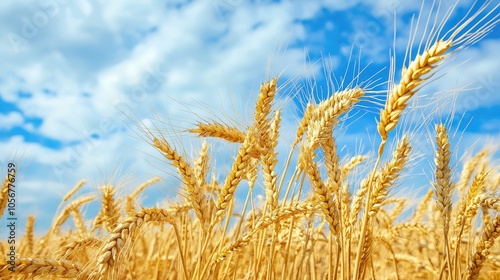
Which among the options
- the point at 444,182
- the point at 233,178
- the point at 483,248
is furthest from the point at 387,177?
the point at 483,248

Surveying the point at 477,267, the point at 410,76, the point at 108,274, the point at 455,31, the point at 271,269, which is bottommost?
the point at 108,274

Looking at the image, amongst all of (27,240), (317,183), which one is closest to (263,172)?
(317,183)

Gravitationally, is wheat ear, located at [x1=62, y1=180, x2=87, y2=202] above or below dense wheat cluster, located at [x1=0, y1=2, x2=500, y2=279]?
above

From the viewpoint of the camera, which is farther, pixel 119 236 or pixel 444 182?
pixel 444 182

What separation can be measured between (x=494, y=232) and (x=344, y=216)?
35.6 inches

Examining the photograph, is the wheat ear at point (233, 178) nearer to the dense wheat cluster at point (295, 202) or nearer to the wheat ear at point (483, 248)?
the dense wheat cluster at point (295, 202)

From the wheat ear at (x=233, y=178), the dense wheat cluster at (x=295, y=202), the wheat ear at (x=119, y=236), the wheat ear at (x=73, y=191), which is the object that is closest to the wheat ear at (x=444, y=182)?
the dense wheat cluster at (x=295, y=202)

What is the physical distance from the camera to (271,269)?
8.40 feet

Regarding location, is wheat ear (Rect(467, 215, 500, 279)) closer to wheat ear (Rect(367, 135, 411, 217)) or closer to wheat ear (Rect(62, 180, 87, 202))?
wheat ear (Rect(367, 135, 411, 217))

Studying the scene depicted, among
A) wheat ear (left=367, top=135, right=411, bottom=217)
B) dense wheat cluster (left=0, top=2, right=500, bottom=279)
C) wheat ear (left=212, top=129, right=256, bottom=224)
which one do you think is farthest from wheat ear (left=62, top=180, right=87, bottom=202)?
wheat ear (left=367, top=135, right=411, bottom=217)

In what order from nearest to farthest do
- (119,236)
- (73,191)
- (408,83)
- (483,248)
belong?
(119,236)
(408,83)
(483,248)
(73,191)

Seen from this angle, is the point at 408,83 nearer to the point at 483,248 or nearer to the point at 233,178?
the point at 233,178

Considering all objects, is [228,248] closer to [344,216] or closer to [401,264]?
[344,216]

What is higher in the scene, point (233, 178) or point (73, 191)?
point (73, 191)
